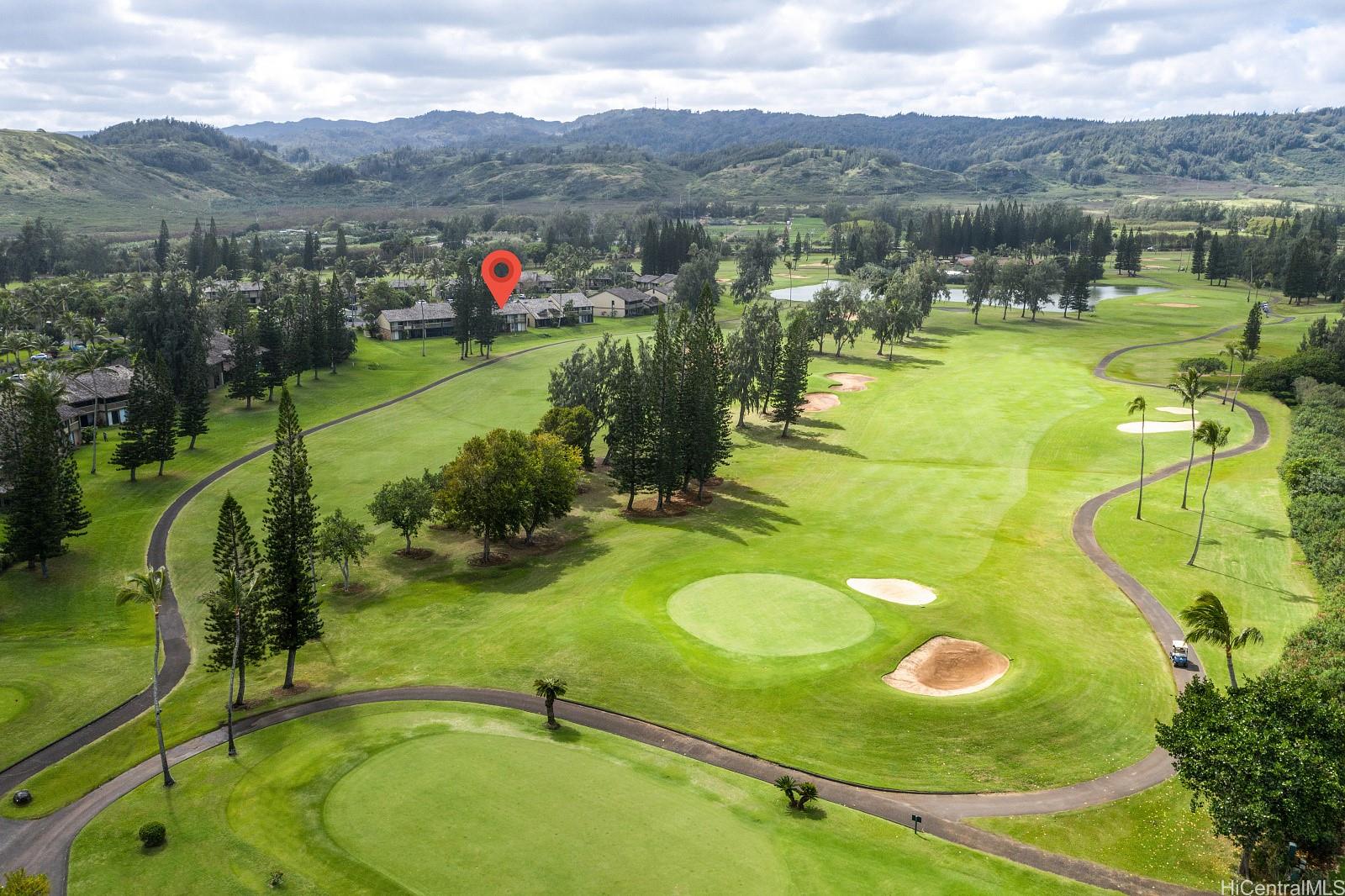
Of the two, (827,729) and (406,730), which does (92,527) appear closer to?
(406,730)

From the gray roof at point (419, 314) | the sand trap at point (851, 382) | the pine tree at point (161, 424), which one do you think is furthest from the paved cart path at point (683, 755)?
the gray roof at point (419, 314)

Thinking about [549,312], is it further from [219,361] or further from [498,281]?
[219,361]

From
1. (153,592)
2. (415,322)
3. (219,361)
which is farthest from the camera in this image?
(415,322)

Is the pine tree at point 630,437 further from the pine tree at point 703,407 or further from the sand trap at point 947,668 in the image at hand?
the sand trap at point 947,668

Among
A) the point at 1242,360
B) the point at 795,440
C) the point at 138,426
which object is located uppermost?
the point at 1242,360

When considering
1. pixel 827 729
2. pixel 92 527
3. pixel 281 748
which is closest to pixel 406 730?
pixel 281 748

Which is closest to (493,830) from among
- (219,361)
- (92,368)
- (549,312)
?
(92,368)
